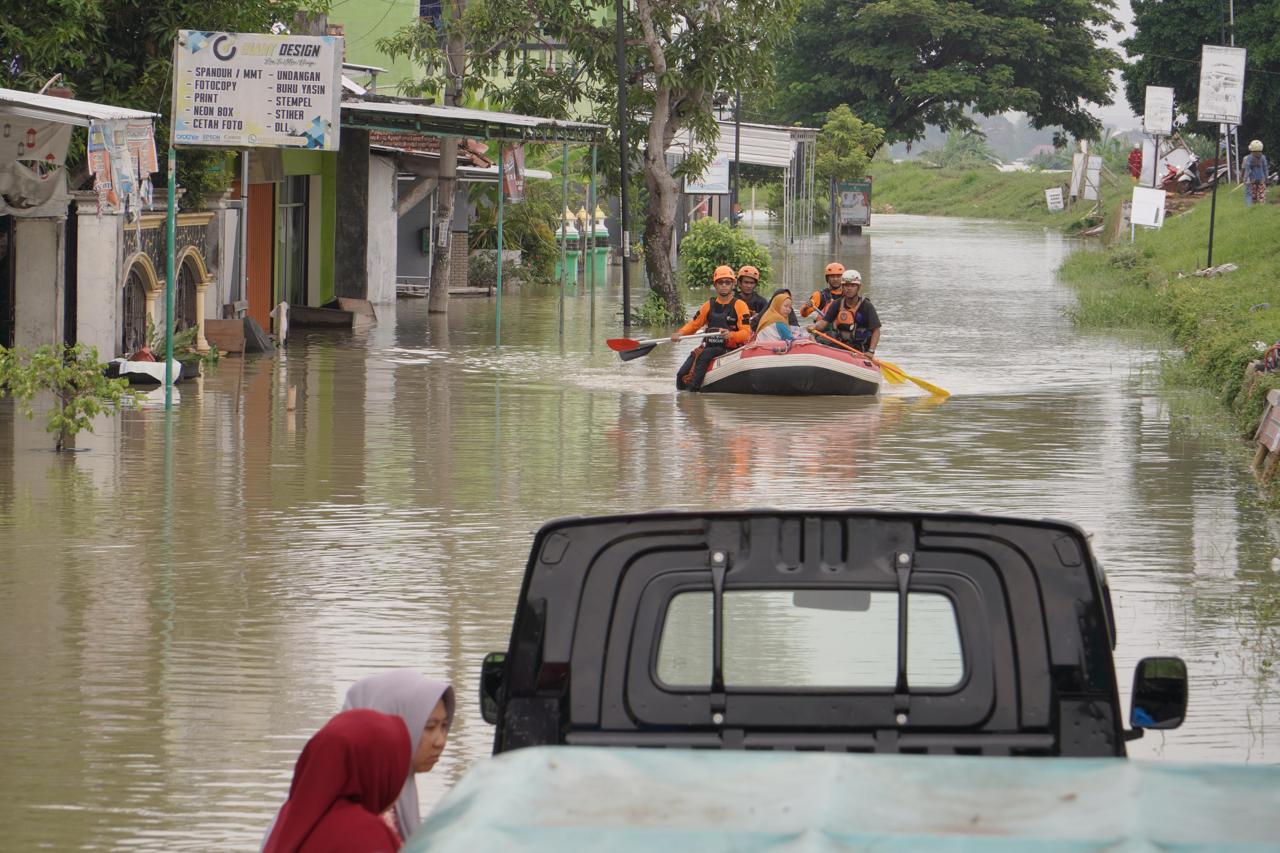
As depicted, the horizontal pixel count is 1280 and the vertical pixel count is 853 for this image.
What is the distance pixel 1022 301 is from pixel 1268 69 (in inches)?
745

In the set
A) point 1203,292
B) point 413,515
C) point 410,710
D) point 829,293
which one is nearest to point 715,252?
point 1203,292

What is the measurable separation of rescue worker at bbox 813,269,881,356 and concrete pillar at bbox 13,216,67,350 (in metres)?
7.60

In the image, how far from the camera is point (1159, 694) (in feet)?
16.5

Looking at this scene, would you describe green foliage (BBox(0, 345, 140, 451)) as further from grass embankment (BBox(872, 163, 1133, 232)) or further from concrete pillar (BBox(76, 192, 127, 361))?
grass embankment (BBox(872, 163, 1133, 232))

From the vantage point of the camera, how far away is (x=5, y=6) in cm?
1994

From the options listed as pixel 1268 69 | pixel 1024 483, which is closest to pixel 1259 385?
pixel 1024 483

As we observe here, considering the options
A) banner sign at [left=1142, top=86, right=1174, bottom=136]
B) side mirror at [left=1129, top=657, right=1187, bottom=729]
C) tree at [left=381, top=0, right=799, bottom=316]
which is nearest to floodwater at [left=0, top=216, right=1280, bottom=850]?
side mirror at [left=1129, top=657, right=1187, bottom=729]

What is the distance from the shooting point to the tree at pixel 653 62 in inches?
1162

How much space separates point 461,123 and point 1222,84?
52.2ft

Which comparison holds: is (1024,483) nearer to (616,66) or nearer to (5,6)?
(5,6)

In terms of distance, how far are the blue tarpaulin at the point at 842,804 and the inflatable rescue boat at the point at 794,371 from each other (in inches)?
646

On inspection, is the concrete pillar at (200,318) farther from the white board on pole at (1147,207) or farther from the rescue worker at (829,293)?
the white board on pole at (1147,207)

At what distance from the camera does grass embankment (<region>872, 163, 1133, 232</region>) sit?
86125 mm

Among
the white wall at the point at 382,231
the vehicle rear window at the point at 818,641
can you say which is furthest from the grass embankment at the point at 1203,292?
the vehicle rear window at the point at 818,641
